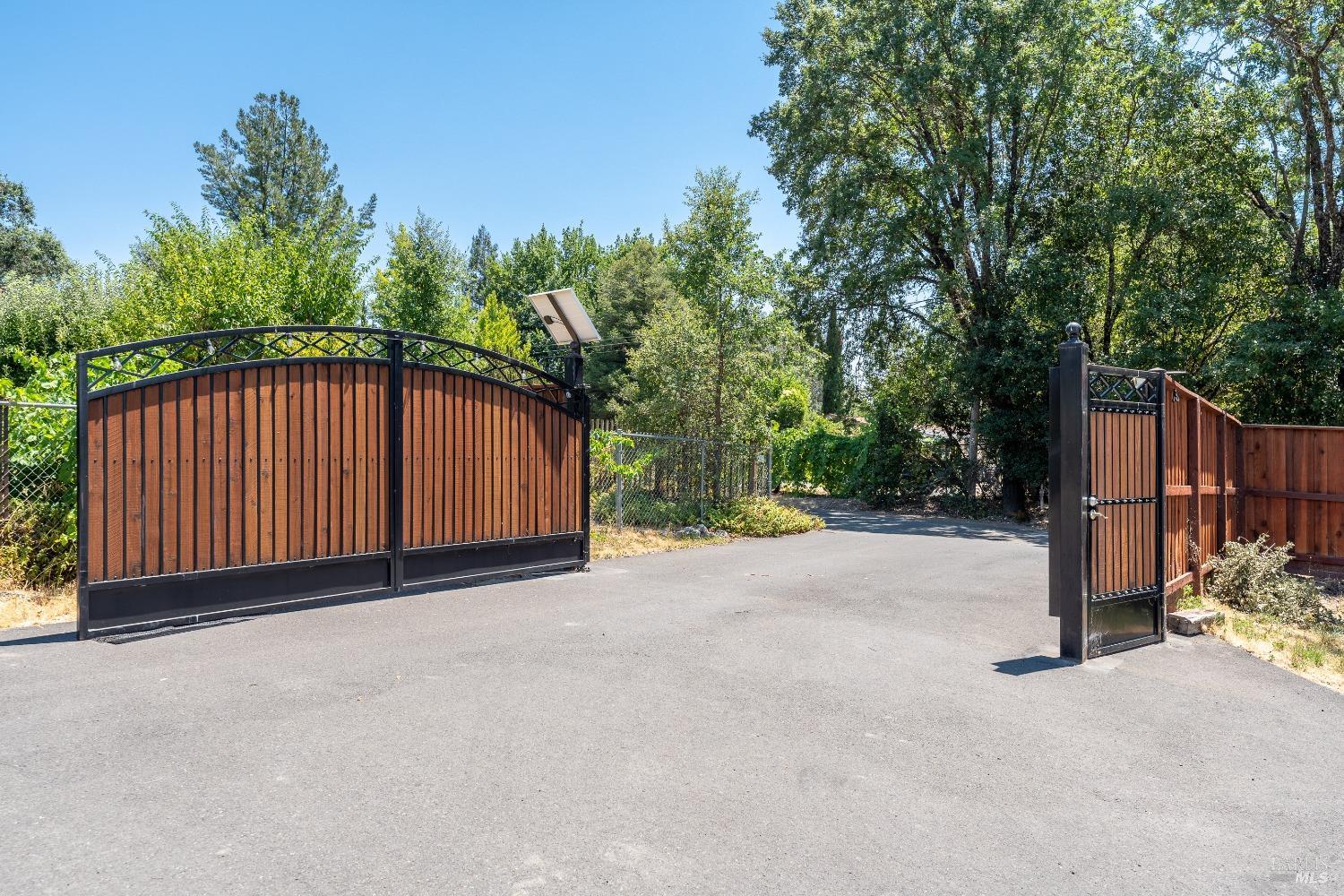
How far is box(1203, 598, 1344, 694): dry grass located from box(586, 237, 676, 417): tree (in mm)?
26784

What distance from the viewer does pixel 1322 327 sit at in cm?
1322

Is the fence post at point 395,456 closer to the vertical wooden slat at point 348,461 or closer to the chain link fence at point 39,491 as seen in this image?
the vertical wooden slat at point 348,461

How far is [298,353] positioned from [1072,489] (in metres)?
6.46

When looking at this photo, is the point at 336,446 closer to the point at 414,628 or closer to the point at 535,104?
the point at 414,628

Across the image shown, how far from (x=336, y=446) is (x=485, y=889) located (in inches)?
205

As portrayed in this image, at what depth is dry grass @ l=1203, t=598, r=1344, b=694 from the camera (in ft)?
18.5

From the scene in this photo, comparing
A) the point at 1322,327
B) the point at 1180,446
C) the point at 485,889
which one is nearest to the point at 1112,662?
the point at 1180,446

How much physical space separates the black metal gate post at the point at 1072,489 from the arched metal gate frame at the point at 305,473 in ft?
17.4

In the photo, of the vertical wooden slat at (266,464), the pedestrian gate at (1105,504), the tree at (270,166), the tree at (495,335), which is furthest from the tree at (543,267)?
the pedestrian gate at (1105,504)

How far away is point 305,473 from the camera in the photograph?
6.64 metres

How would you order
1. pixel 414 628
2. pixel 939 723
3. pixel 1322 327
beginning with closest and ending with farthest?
pixel 939 723 → pixel 414 628 → pixel 1322 327

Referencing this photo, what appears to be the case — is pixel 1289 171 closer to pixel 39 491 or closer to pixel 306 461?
pixel 306 461

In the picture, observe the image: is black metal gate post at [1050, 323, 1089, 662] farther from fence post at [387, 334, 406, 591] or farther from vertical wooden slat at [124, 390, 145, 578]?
vertical wooden slat at [124, 390, 145, 578]

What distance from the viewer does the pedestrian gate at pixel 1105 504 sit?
217 inches
